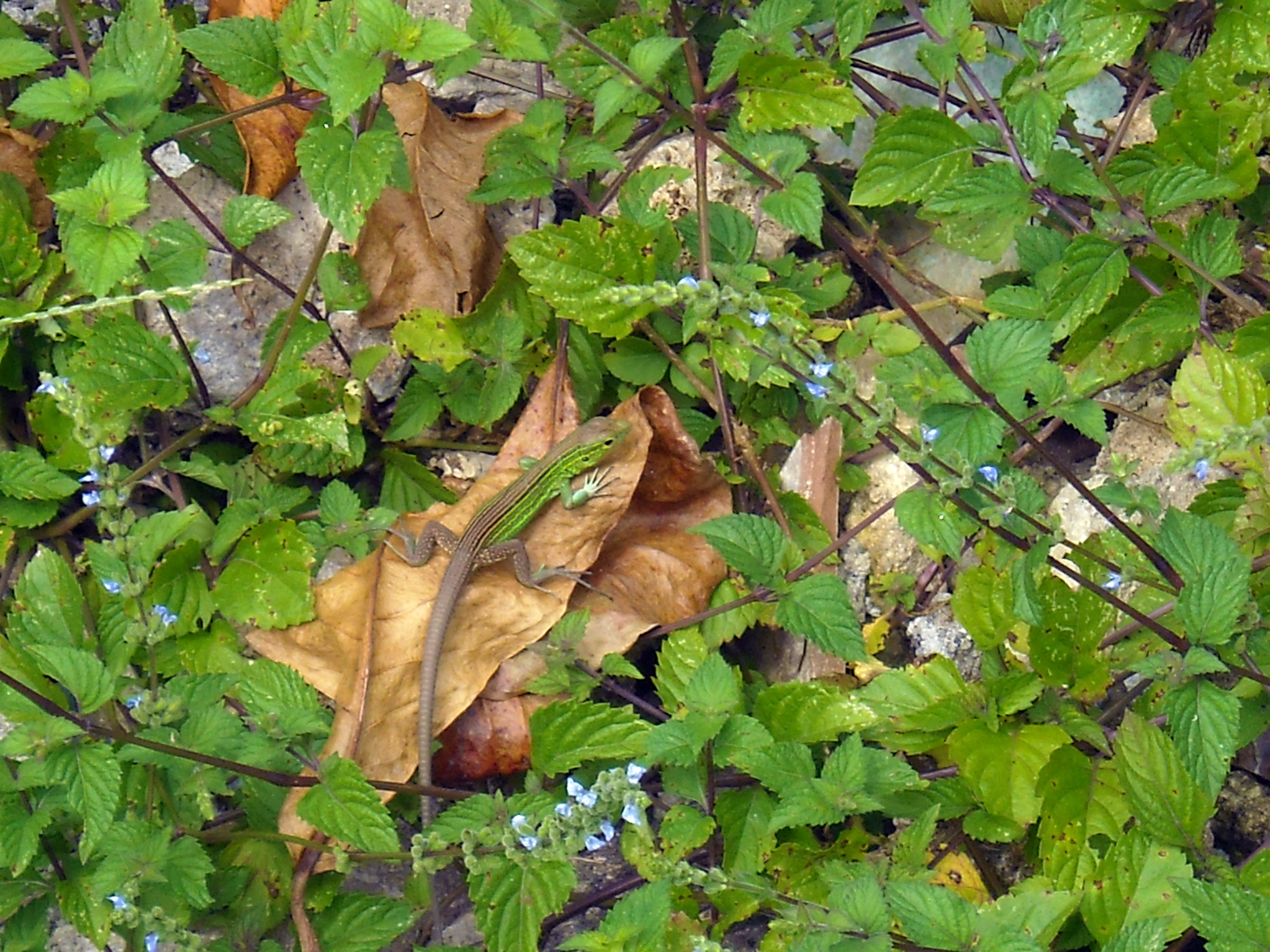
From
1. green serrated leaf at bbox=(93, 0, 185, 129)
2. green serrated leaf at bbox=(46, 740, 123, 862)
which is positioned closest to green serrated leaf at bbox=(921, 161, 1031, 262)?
green serrated leaf at bbox=(93, 0, 185, 129)

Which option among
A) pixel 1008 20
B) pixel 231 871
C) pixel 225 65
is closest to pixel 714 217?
pixel 1008 20

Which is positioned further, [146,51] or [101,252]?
[146,51]

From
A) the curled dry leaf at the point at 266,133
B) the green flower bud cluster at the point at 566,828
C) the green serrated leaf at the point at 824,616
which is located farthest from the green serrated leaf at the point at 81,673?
the curled dry leaf at the point at 266,133

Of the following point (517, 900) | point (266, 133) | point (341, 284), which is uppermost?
point (266, 133)

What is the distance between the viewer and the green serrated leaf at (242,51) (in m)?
4.07

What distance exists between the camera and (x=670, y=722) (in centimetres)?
349

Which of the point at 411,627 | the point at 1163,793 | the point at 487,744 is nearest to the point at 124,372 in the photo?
the point at 411,627

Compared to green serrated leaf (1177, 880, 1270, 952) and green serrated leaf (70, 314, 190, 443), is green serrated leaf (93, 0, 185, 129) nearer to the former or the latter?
green serrated leaf (70, 314, 190, 443)

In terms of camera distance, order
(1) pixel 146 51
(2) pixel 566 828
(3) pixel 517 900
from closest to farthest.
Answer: (2) pixel 566 828
(3) pixel 517 900
(1) pixel 146 51

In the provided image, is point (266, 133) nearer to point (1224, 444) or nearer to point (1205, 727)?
point (1224, 444)

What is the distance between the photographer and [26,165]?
4.76 meters

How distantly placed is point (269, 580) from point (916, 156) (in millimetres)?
2856

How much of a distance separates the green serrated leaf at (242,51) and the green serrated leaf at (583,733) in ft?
8.16

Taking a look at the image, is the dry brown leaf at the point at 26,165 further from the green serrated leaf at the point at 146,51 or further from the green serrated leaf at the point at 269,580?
the green serrated leaf at the point at 269,580
